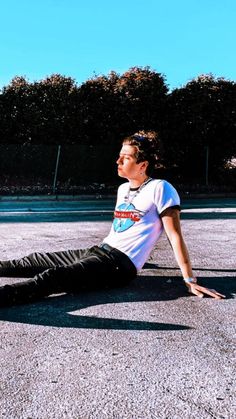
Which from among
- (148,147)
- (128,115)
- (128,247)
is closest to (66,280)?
(128,247)

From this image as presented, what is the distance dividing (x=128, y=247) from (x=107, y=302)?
0.43 meters

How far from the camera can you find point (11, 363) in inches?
85.4

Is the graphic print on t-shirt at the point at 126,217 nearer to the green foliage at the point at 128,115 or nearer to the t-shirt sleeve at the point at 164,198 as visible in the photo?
the t-shirt sleeve at the point at 164,198

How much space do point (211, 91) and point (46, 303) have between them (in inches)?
786

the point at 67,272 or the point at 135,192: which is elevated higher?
the point at 135,192

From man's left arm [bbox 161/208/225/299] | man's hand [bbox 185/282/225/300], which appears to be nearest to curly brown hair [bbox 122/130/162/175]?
man's left arm [bbox 161/208/225/299]

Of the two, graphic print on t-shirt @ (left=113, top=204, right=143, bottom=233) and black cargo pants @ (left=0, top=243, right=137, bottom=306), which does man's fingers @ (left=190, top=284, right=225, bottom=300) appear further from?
graphic print on t-shirt @ (left=113, top=204, right=143, bottom=233)

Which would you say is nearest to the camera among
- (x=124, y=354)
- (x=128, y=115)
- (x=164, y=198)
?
(x=124, y=354)

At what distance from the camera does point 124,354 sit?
2297 millimetres

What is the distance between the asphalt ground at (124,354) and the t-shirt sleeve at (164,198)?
62 centimetres

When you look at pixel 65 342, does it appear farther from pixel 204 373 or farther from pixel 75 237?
pixel 75 237

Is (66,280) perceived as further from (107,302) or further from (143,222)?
(143,222)

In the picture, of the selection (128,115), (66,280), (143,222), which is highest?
(128,115)

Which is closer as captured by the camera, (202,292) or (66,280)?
(66,280)
